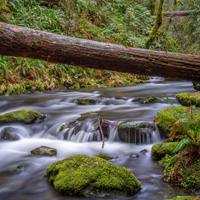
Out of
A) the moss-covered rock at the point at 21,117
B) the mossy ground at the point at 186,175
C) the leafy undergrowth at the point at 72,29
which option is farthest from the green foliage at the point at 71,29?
the mossy ground at the point at 186,175

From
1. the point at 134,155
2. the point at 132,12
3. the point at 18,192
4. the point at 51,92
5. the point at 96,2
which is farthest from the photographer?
the point at 132,12

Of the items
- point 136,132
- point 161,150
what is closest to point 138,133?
point 136,132

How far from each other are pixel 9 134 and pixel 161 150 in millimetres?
3175

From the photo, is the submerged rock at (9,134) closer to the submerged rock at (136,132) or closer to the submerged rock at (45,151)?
the submerged rock at (45,151)

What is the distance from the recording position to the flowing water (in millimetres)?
2814

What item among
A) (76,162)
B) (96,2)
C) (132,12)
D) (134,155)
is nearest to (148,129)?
(134,155)

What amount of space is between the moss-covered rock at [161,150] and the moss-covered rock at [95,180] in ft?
3.03

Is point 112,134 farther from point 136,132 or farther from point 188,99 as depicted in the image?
point 188,99

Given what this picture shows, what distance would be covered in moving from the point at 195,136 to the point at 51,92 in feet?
23.2

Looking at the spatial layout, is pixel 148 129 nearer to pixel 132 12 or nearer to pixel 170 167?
pixel 170 167

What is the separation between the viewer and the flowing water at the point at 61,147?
2.81 meters

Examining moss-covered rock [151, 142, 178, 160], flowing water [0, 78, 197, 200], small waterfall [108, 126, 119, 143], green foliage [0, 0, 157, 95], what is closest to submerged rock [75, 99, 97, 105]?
flowing water [0, 78, 197, 200]

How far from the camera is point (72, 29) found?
12.2 meters

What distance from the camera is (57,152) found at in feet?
13.4
